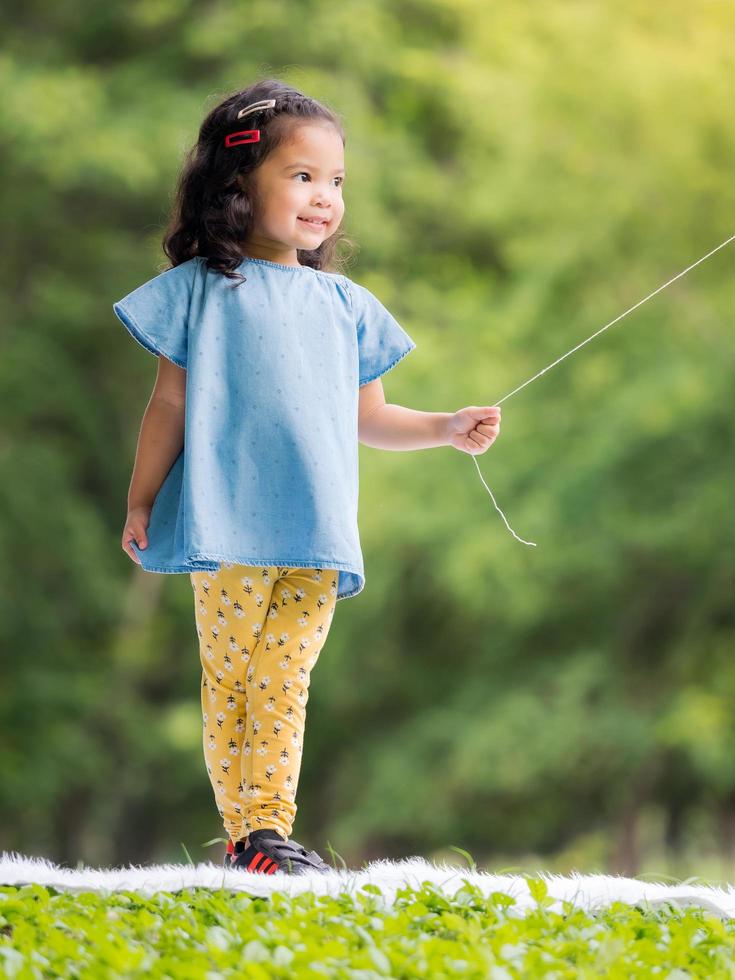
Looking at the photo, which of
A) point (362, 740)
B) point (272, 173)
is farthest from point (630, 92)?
point (272, 173)

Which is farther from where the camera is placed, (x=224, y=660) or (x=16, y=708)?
(x=16, y=708)

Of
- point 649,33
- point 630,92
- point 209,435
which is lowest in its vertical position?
point 209,435

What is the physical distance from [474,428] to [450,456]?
5762 millimetres

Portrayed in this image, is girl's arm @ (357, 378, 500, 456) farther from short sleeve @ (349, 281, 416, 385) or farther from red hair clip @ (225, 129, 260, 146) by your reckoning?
red hair clip @ (225, 129, 260, 146)

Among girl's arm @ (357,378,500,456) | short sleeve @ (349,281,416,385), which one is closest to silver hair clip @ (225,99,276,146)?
short sleeve @ (349,281,416,385)

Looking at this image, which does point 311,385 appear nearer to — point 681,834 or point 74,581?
point 74,581

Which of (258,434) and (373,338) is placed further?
(373,338)

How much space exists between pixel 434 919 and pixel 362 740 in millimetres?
6660

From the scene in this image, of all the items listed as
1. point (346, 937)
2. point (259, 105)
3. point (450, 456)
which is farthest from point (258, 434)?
point (450, 456)

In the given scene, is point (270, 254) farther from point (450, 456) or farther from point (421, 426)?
point (450, 456)

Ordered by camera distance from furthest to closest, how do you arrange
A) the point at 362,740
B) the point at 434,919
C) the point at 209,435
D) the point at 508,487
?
1. the point at 362,740
2. the point at 508,487
3. the point at 209,435
4. the point at 434,919

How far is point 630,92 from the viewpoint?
324 inches

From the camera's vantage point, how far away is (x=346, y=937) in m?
1.82

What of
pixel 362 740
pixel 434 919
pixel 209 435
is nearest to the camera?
pixel 434 919
